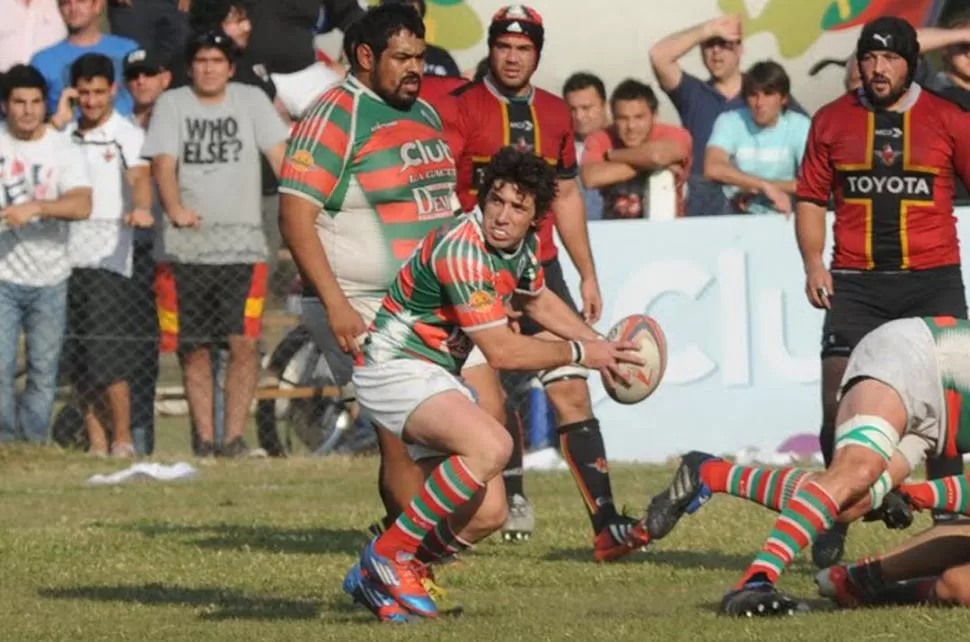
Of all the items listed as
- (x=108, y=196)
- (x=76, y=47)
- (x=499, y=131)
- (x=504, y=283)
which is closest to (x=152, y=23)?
(x=76, y=47)

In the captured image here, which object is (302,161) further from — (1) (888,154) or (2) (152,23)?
(2) (152,23)

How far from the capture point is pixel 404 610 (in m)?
8.89

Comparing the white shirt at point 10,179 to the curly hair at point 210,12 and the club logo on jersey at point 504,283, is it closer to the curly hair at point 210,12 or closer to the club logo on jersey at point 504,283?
the curly hair at point 210,12

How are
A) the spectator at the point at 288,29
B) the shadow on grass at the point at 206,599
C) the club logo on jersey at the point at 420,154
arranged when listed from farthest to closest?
the spectator at the point at 288,29 → the club logo on jersey at the point at 420,154 → the shadow on grass at the point at 206,599

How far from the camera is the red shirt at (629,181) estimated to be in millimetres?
16906

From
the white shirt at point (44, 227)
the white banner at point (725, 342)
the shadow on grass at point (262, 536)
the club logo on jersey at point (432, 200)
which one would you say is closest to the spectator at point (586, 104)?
the white banner at point (725, 342)

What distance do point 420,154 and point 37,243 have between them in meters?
6.74

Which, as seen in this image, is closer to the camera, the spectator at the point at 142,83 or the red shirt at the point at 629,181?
the red shirt at the point at 629,181

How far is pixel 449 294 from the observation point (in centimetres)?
890

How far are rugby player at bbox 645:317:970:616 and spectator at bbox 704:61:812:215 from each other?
792 cm

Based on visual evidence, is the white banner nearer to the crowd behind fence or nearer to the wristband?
the crowd behind fence

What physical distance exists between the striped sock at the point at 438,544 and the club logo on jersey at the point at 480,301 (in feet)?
2.81

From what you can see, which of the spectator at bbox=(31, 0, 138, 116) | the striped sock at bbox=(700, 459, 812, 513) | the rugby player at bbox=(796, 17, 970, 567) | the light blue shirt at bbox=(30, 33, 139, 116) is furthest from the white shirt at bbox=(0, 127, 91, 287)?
the striped sock at bbox=(700, 459, 812, 513)

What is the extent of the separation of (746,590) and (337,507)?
18.3ft
